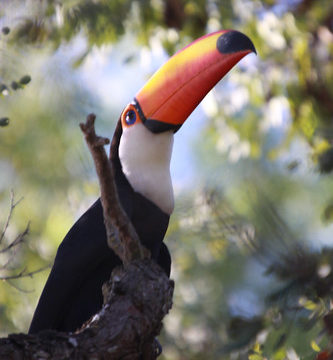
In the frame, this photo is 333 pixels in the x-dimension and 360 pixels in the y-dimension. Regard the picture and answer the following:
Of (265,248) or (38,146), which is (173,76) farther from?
(38,146)

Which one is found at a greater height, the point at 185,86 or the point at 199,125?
the point at 185,86

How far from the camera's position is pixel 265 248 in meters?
2.88

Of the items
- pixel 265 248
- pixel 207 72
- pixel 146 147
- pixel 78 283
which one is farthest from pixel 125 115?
pixel 265 248

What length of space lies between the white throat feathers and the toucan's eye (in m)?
0.03

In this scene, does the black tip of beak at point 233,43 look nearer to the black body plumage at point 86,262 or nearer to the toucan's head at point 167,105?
the toucan's head at point 167,105

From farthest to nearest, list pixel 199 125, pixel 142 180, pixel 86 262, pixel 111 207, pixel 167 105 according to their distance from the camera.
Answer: pixel 199 125 → pixel 167 105 → pixel 142 180 → pixel 86 262 → pixel 111 207

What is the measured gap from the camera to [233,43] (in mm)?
3832

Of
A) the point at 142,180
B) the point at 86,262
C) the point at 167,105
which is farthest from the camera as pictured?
the point at 167,105

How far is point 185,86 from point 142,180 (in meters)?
0.62

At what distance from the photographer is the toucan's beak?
3.91 metres

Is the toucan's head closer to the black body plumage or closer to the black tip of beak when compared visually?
the black tip of beak

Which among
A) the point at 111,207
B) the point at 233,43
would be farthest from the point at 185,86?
the point at 111,207

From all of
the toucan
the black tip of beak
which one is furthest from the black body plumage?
the black tip of beak

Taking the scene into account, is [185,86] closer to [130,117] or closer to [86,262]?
[130,117]
